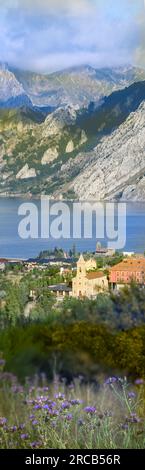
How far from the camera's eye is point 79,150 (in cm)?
11094

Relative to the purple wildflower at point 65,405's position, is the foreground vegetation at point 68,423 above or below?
below

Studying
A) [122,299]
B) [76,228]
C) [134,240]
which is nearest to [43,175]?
[76,228]

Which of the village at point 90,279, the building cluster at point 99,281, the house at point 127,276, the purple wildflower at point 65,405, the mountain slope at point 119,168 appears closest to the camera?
the purple wildflower at point 65,405

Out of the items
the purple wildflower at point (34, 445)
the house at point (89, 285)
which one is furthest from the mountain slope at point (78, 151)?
the purple wildflower at point (34, 445)

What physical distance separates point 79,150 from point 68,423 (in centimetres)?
10994

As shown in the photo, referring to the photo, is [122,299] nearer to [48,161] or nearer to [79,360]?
[79,360]

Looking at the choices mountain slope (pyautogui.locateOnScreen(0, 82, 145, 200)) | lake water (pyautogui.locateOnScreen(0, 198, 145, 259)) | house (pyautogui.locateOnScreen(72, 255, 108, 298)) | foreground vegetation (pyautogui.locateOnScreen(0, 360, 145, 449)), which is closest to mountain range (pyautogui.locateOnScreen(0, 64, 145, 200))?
mountain slope (pyautogui.locateOnScreen(0, 82, 145, 200))

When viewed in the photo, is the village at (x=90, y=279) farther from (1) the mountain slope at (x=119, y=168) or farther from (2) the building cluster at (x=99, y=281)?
(1) the mountain slope at (x=119, y=168)

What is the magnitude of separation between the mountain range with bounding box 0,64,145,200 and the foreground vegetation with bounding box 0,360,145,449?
8270 centimetres

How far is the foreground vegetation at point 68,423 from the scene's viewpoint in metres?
1.80

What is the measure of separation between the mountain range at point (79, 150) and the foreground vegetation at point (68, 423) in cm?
8270

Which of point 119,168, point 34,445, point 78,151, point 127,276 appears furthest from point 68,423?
point 78,151

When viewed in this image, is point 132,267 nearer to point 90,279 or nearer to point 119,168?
point 90,279
